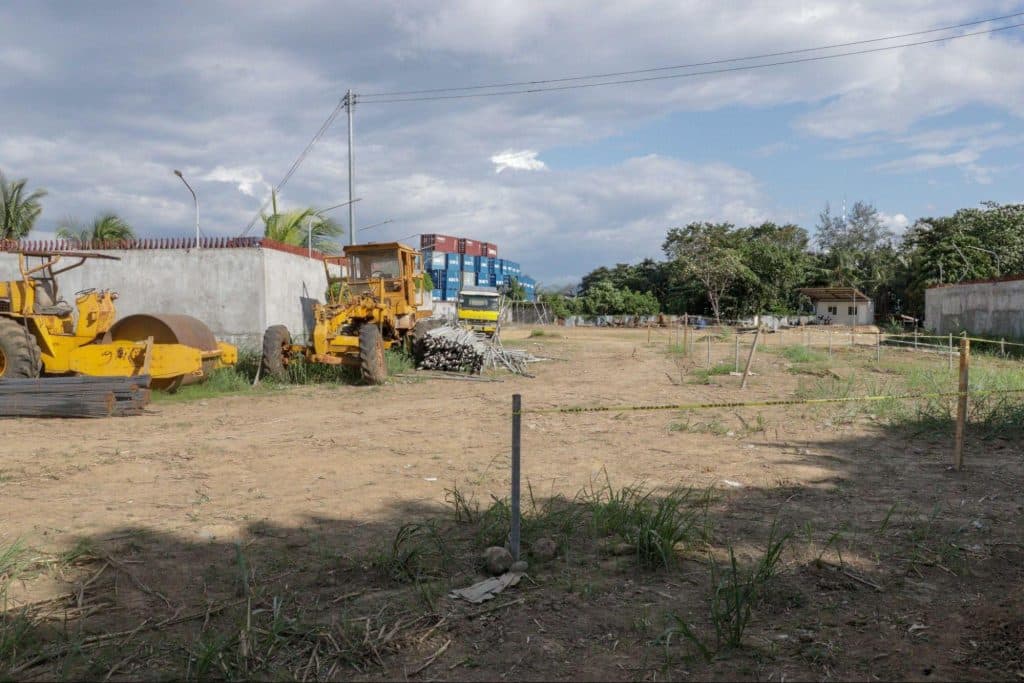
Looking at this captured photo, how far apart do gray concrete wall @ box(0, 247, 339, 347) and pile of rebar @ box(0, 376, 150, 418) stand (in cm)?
526

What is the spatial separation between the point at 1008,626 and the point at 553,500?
116 inches

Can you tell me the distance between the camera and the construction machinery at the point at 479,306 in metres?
26.6

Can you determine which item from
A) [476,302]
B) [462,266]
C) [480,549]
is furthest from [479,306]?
[462,266]

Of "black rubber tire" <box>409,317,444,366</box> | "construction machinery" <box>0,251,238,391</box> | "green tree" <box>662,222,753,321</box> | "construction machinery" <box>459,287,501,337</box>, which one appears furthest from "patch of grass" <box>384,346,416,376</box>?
"green tree" <box>662,222,753,321</box>

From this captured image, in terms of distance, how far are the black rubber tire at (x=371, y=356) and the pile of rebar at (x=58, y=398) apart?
4.32 meters

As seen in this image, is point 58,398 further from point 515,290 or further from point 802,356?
point 515,290

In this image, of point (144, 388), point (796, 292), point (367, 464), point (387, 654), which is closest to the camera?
point (387, 654)

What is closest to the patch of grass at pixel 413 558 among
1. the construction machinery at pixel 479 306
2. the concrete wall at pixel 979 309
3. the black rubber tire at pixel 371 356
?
the black rubber tire at pixel 371 356

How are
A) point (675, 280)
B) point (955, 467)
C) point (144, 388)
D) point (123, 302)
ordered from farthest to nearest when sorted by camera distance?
point (675, 280) < point (123, 302) < point (144, 388) < point (955, 467)

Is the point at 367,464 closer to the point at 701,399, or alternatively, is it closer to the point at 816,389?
the point at 701,399

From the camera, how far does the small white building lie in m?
47.8

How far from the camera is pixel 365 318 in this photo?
1553 centimetres

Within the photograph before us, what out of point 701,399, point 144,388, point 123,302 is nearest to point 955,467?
point 701,399

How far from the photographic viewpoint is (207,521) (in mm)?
5582
